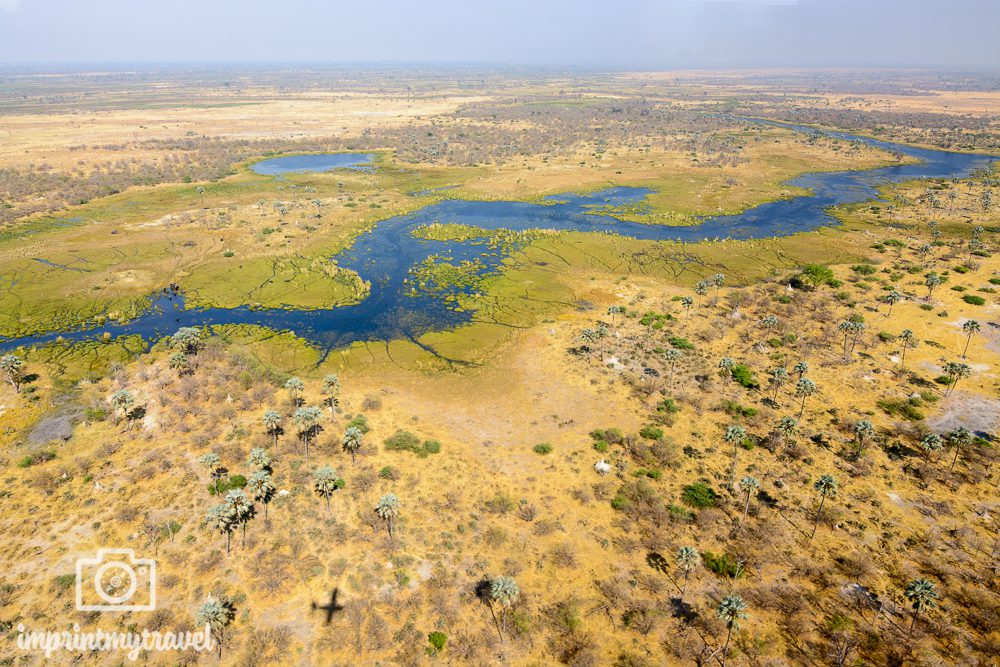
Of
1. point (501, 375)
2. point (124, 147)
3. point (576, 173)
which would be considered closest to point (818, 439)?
point (501, 375)

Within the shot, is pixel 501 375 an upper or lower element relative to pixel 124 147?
lower

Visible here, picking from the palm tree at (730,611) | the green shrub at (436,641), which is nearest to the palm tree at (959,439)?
the palm tree at (730,611)

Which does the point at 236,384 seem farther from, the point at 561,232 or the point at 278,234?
the point at 561,232

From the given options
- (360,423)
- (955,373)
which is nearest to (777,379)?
(955,373)

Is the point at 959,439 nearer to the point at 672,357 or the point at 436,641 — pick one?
the point at 672,357

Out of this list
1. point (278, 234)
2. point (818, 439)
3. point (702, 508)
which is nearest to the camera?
point (702, 508)

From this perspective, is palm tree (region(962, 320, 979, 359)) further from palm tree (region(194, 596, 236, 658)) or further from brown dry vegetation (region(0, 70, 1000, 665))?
palm tree (region(194, 596, 236, 658))
